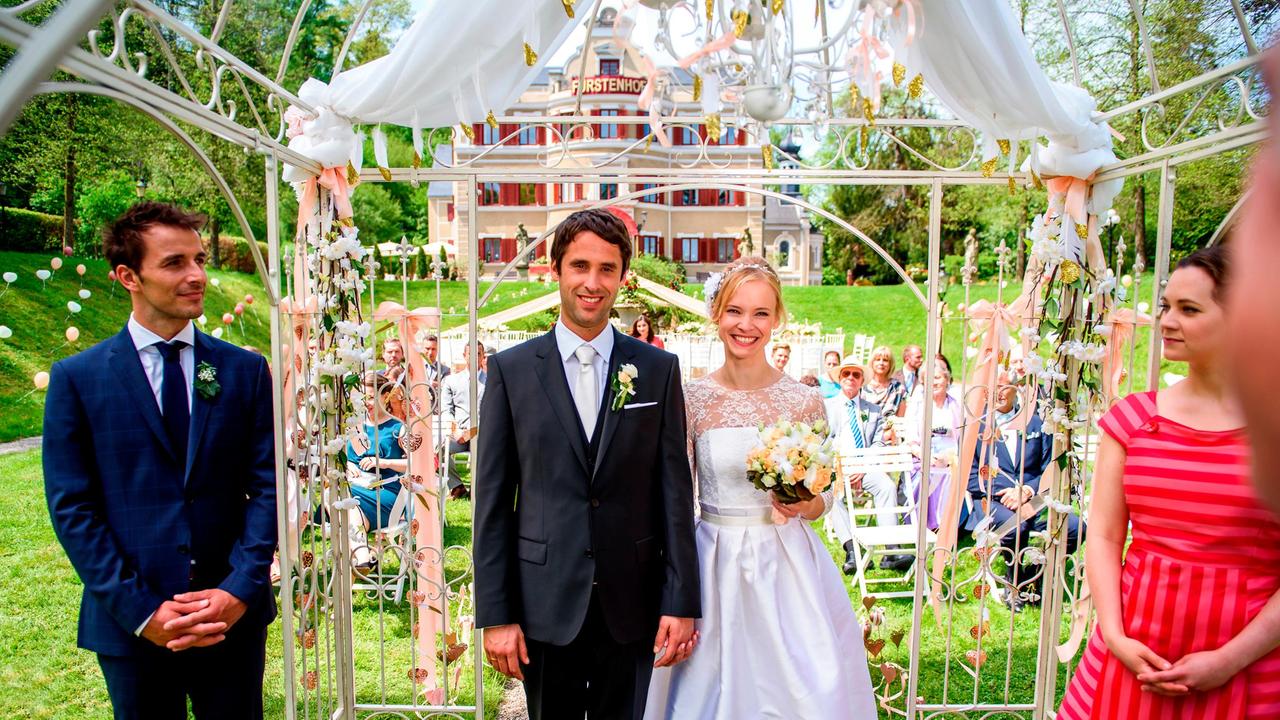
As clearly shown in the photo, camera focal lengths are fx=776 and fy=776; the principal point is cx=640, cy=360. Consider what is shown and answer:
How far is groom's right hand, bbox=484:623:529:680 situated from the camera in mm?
2400

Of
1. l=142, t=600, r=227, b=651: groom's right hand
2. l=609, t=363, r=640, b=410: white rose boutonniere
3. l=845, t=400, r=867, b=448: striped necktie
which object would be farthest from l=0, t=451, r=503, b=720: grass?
l=845, t=400, r=867, b=448: striped necktie

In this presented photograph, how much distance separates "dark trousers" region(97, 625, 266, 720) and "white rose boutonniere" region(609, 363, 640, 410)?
4.71 ft

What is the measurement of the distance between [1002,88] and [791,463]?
1.73 m

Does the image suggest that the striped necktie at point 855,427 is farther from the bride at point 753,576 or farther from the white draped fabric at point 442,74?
the white draped fabric at point 442,74

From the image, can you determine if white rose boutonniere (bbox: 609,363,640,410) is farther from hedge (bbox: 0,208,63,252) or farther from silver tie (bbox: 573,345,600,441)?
hedge (bbox: 0,208,63,252)

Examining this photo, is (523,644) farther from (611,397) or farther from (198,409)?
(198,409)

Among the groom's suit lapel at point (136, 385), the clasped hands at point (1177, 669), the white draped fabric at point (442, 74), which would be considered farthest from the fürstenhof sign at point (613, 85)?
the clasped hands at point (1177, 669)

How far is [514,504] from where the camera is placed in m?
2.53

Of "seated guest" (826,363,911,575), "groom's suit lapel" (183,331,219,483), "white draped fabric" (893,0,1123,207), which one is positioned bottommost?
"seated guest" (826,363,911,575)

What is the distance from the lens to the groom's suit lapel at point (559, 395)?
7.98ft

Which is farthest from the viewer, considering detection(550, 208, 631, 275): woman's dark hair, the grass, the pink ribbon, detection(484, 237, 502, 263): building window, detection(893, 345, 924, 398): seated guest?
detection(484, 237, 502, 263): building window

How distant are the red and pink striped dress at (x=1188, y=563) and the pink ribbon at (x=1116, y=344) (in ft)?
4.61

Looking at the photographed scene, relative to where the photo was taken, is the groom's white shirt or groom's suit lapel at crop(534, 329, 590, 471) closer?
groom's suit lapel at crop(534, 329, 590, 471)

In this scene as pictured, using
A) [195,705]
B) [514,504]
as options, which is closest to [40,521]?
[195,705]
